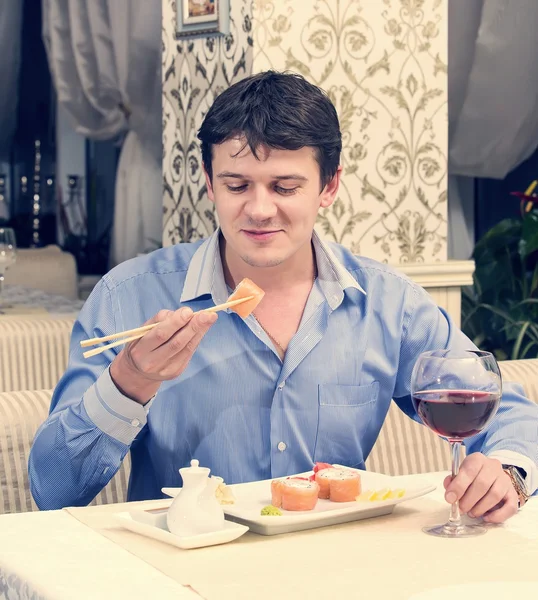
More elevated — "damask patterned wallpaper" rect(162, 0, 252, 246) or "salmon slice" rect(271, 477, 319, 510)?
"damask patterned wallpaper" rect(162, 0, 252, 246)

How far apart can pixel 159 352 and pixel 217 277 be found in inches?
17.4

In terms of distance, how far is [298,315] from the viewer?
182 centimetres

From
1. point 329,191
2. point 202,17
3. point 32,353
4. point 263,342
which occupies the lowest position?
point 32,353

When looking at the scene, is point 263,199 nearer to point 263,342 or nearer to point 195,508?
point 263,342

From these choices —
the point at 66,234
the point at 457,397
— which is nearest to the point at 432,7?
the point at 457,397

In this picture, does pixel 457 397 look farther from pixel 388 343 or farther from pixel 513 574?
pixel 388 343

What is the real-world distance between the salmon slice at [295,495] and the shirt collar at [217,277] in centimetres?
49

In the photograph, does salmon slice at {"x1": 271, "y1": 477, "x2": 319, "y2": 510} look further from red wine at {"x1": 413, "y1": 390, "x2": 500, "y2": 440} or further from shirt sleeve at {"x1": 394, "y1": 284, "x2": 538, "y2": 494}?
shirt sleeve at {"x1": 394, "y1": 284, "x2": 538, "y2": 494}

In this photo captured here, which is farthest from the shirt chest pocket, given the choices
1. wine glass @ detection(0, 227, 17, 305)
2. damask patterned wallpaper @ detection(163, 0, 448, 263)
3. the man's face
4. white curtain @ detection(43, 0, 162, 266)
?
white curtain @ detection(43, 0, 162, 266)

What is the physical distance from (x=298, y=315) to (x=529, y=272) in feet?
8.54

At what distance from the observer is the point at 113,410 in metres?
1.48

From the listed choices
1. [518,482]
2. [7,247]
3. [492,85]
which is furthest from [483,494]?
[492,85]

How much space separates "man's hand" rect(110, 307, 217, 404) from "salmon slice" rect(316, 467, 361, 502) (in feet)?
0.77

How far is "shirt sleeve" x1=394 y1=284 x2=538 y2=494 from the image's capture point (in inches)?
62.4
